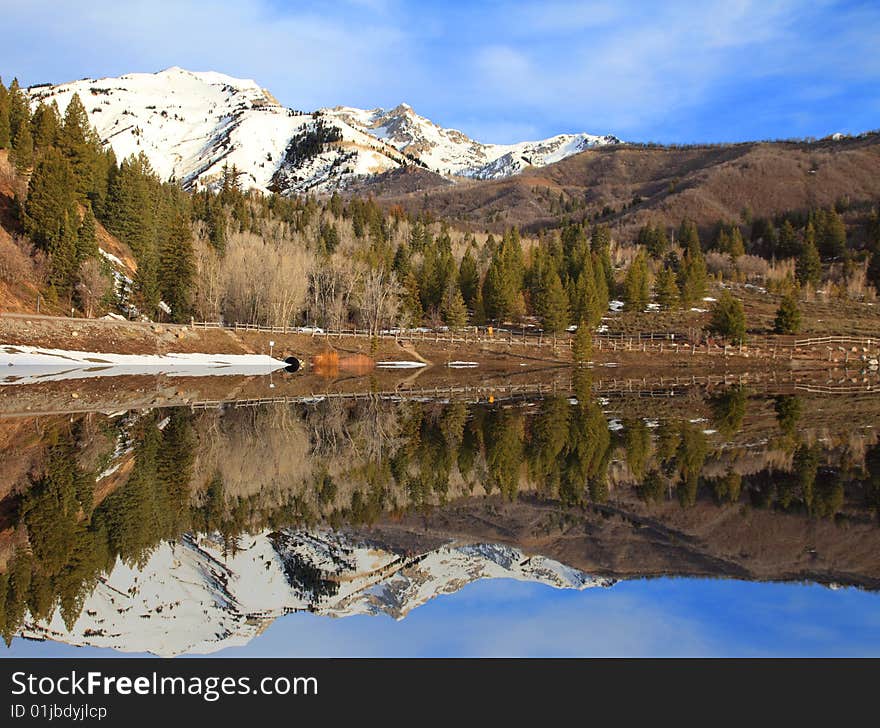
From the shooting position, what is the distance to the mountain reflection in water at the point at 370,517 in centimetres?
869

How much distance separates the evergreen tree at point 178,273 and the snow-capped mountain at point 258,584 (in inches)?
2293

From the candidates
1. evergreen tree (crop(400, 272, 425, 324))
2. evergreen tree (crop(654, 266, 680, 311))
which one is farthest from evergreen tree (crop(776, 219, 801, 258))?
evergreen tree (crop(400, 272, 425, 324))

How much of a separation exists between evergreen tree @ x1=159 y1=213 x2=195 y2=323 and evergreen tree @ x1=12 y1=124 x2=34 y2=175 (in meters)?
17.5

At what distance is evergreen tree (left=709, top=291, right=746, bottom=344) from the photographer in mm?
77500

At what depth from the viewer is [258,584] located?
9438 mm

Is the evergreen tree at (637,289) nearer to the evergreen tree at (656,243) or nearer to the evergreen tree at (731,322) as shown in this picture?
the evergreen tree at (731,322)

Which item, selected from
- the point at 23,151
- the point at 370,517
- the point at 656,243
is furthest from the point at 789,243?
the point at 370,517

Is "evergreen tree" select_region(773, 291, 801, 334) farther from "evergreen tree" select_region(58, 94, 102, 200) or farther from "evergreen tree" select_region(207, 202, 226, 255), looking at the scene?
"evergreen tree" select_region(58, 94, 102, 200)

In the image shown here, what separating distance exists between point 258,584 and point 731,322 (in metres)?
76.6

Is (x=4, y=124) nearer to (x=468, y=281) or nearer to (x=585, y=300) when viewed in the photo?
(x=468, y=281)

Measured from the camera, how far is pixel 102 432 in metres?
20.2
